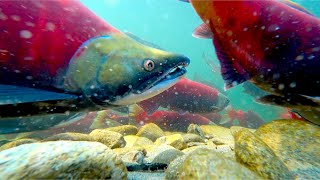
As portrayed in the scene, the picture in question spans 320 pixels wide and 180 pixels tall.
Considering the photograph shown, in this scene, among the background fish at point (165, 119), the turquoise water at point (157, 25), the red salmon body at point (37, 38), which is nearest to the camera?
the red salmon body at point (37, 38)

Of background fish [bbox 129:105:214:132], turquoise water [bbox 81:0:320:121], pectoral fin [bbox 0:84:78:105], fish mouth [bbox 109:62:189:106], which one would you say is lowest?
background fish [bbox 129:105:214:132]

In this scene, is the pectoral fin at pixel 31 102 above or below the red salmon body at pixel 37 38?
below

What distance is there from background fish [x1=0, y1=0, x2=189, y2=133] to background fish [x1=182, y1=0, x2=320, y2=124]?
0.48m

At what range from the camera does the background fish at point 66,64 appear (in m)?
1.94

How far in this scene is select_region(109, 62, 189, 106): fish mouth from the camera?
2.06 meters

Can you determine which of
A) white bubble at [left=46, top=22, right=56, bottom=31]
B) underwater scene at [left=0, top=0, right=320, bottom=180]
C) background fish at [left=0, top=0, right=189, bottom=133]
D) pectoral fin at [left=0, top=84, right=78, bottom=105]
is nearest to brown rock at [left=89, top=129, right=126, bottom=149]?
underwater scene at [left=0, top=0, right=320, bottom=180]

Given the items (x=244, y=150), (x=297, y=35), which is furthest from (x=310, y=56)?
(x=244, y=150)

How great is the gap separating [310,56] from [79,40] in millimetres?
1763

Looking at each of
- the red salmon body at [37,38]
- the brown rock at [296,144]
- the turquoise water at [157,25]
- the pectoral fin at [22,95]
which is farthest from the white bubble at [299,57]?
the turquoise water at [157,25]

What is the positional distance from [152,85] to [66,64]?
70cm

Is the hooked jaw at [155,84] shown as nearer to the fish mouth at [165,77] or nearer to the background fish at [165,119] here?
the fish mouth at [165,77]

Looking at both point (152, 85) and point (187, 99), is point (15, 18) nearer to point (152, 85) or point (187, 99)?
point (152, 85)

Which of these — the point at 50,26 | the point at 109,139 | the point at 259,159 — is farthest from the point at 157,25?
the point at 259,159

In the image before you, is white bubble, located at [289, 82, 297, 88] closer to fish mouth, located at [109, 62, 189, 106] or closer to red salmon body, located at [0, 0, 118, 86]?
fish mouth, located at [109, 62, 189, 106]
